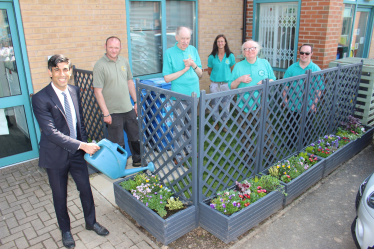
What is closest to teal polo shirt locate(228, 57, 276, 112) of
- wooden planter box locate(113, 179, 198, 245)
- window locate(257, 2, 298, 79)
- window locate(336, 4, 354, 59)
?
wooden planter box locate(113, 179, 198, 245)

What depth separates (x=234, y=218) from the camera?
3.19 m

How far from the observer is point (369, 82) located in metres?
5.70

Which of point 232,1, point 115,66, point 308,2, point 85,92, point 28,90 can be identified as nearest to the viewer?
point 115,66

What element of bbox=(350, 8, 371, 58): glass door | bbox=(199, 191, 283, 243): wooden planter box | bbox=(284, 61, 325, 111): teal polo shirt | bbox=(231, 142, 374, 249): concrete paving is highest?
bbox=(350, 8, 371, 58): glass door

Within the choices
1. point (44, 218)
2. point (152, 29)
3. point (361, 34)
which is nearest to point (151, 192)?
point (44, 218)

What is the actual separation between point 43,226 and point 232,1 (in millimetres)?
6158

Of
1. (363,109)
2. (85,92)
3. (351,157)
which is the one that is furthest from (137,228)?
(363,109)

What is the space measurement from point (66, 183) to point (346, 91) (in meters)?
4.85

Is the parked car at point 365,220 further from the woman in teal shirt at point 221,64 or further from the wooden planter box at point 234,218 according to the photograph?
the woman in teal shirt at point 221,64

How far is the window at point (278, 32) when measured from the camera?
6.85 metres

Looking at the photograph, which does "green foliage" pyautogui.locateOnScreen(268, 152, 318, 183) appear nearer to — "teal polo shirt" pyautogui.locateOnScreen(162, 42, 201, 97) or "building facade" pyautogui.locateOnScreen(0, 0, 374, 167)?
"teal polo shirt" pyautogui.locateOnScreen(162, 42, 201, 97)

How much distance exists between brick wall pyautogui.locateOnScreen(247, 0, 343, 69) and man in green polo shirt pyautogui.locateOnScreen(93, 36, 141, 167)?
412cm

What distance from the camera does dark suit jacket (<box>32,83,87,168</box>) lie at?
2.79 meters

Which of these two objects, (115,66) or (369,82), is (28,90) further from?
(369,82)
